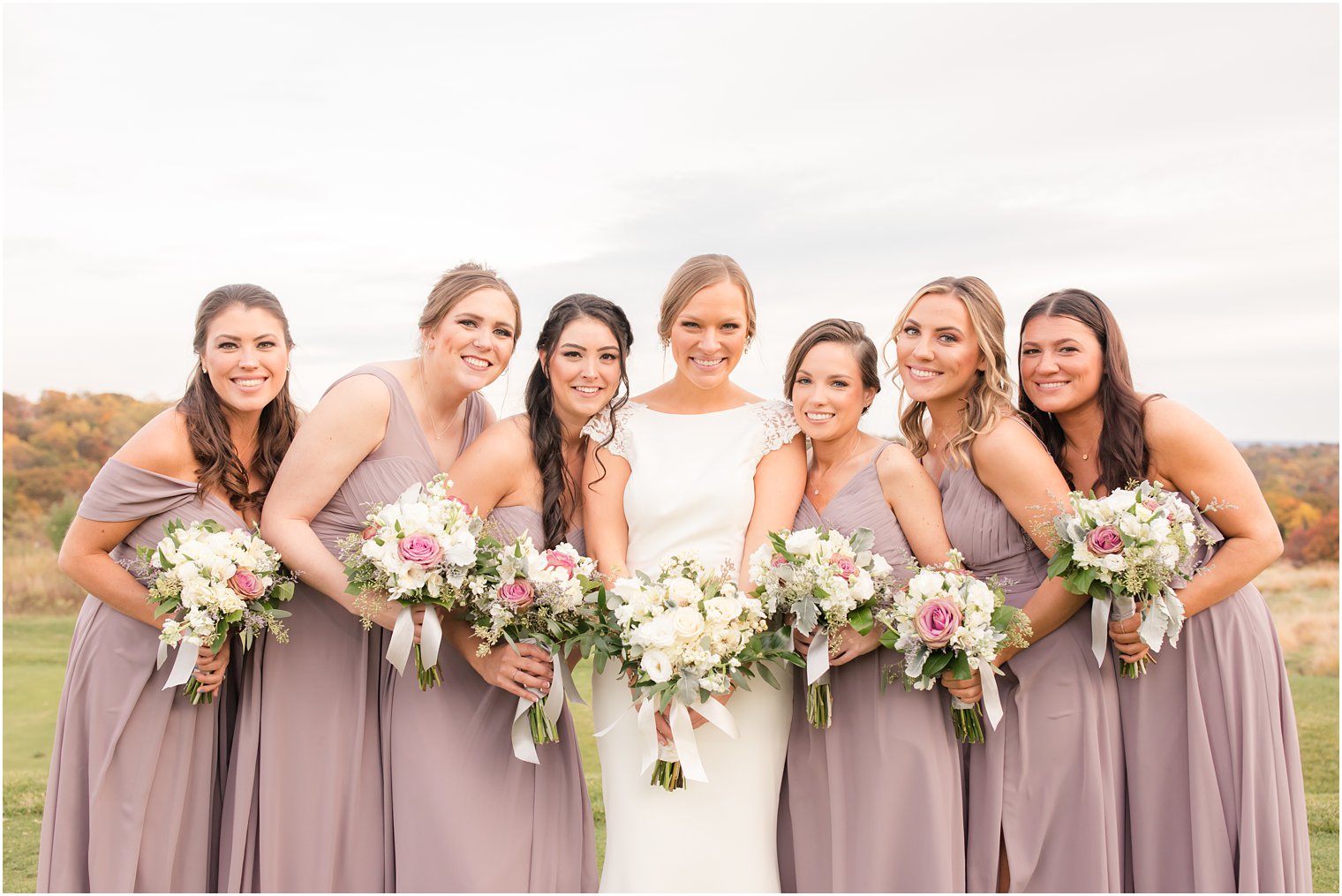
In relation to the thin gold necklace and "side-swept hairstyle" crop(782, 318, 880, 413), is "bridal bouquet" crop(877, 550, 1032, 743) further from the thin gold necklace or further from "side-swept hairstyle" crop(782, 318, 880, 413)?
the thin gold necklace

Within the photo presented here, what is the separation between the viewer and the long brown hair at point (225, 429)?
548 centimetres

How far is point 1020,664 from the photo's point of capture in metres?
5.39

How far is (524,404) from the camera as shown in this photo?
18.7ft

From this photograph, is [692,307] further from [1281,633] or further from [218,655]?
[1281,633]

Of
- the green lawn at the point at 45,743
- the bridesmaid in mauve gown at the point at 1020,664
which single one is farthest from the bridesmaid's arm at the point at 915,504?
the green lawn at the point at 45,743

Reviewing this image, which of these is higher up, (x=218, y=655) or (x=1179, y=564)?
(x=1179, y=564)

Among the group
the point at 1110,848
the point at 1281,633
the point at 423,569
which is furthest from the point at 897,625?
the point at 1281,633

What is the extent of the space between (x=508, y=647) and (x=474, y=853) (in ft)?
3.94

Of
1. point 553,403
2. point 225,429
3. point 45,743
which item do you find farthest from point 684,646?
Answer: point 45,743

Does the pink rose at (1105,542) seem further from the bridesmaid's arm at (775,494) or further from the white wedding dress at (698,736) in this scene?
the white wedding dress at (698,736)

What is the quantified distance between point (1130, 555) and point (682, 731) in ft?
7.72

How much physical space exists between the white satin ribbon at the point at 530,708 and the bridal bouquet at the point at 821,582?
42.5 inches

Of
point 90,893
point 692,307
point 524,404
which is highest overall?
point 692,307

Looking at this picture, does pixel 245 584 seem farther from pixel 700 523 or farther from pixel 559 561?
pixel 700 523
